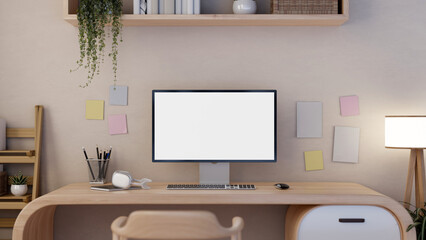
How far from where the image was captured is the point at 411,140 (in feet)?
7.06

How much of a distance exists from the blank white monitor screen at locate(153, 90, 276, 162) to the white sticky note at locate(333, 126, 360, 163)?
1.50 feet

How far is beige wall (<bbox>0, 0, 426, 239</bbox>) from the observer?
241 cm

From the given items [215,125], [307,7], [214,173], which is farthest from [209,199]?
[307,7]

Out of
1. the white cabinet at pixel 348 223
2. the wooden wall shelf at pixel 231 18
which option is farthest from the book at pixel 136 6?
the white cabinet at pixel 348 223

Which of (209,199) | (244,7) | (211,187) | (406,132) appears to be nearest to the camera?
(209,199)

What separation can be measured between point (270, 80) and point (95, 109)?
1.10 metres

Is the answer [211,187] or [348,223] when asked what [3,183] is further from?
Result: [348,223]

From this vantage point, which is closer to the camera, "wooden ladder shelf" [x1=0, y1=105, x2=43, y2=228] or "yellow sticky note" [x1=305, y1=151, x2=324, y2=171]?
"wooden ladder shelf" [x1=0, y1=105, x2=43, y2=228]

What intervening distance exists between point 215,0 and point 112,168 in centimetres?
122

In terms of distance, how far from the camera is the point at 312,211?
6.31 feet

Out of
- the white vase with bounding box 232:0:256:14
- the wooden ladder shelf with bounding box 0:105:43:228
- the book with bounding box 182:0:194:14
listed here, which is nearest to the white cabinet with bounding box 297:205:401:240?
the white vase with bounding box 232:0:256:14

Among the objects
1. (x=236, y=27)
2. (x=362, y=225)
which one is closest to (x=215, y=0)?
(x=236, y=27)

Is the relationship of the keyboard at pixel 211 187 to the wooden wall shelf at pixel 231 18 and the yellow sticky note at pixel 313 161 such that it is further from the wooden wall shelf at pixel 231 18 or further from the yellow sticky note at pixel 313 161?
the wooden wall shelf at pixel 231 18

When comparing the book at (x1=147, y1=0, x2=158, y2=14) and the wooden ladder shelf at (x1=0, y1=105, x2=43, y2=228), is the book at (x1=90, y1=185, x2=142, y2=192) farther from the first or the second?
the book at (x1=147, y1=0, x2=158, y2=14)
